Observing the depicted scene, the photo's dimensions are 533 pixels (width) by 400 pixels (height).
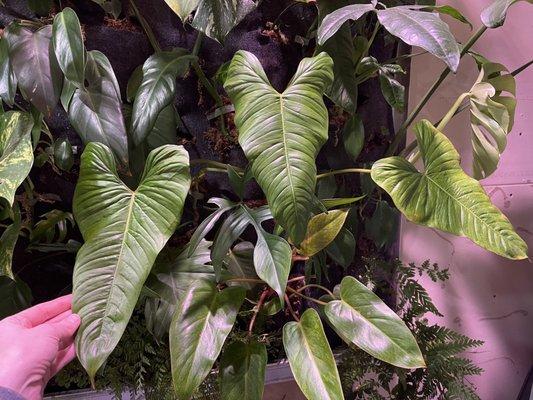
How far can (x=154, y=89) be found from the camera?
988 mm

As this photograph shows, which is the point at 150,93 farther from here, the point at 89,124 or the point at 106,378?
the point at 106,378

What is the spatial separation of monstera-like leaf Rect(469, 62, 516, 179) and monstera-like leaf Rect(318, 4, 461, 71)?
10.1 inches

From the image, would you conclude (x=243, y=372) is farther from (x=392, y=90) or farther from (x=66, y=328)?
(x=392, y=90)

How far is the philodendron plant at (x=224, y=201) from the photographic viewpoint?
79 cm

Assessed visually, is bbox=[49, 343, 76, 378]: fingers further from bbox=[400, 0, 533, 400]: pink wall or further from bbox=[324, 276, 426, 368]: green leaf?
bbox=[400, 0, 533, 400]: pink wall

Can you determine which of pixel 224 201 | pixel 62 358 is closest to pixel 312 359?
pixel 224 201

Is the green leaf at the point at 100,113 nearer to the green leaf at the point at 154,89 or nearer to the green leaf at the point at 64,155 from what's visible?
the green leaf at the point at 154,89

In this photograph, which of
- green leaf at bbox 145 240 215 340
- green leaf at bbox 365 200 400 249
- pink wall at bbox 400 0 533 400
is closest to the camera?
green leaf at bbox 145 240 215 340

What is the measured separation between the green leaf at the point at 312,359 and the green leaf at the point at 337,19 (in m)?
0.53

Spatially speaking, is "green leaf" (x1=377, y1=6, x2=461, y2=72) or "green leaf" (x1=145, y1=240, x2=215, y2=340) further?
"green leaf" (x1=145, y1=240, x2=215, y2=340)

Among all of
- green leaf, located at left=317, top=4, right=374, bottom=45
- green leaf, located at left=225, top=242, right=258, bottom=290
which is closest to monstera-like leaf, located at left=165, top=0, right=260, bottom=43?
green leaf, located at left=317, top=4, right=374, bottom=45

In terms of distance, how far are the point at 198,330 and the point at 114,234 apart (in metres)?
0.24

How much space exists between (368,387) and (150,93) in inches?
35.8

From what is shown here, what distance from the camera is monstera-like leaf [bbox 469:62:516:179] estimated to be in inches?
39.9
